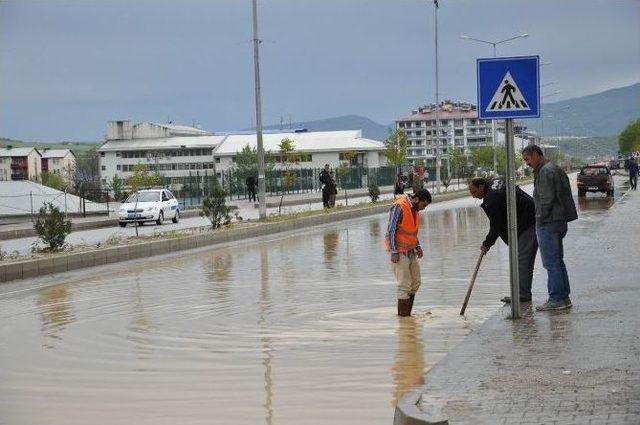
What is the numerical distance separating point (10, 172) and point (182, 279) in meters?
180

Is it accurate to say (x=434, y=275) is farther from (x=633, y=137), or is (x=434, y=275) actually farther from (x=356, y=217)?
(x=633, y=137)

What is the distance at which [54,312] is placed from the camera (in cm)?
1420

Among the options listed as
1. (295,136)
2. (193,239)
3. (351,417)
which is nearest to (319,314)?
(351,417)

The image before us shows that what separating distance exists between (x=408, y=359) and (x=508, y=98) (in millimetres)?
2840

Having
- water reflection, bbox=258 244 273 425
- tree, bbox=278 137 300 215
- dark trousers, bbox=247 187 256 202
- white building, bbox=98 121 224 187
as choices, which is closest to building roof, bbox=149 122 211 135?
white building, bbox=98 121 224 187

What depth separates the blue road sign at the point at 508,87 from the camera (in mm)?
10633

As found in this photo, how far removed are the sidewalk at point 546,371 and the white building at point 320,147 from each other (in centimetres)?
12455

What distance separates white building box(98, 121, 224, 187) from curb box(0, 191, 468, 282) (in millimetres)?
118274

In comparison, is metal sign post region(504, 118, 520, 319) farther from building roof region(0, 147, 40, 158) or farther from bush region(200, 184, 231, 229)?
building roof region(0, 147, 40, 158)

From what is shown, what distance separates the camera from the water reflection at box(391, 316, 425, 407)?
8.52 meters

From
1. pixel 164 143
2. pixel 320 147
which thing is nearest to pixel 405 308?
pixel 320 147

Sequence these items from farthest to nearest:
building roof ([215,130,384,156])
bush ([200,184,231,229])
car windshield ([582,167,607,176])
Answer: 1. building roof ([215,130,384,156])
2. car windshield ([582,167,607,176])
3. bush ([200,184,231,229])

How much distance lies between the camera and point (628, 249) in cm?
1894

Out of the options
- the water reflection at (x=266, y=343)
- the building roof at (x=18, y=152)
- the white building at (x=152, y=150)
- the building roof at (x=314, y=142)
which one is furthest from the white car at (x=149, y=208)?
the building roof at (x=18, y=152)
